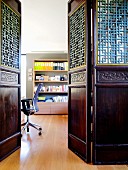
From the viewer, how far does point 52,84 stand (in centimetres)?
730

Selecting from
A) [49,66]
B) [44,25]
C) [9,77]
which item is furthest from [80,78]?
[49,66]

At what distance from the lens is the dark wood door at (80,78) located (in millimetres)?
2506

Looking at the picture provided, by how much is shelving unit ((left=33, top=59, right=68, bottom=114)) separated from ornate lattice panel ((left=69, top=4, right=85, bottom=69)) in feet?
12.8

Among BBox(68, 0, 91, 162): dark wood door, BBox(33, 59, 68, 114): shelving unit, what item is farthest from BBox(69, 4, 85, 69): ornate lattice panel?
BBox(33, 59, 68, 114): shelving unit

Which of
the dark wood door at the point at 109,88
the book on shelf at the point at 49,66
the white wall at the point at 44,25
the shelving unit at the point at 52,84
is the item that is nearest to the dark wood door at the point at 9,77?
the white wall at the point at 44,25

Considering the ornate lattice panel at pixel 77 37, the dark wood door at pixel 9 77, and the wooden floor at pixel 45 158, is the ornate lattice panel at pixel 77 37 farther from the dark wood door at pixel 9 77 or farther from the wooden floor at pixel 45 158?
the wooden floor at pixel 45 158

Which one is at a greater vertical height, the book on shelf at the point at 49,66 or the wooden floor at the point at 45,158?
the book on shelf at the point at 49,66

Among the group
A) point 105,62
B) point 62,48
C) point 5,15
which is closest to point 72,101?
point 105,62

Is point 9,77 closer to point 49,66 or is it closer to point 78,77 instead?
point 78,77

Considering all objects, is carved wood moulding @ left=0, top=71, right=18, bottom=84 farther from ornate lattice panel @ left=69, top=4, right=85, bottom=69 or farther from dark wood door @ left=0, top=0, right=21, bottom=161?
ornate lattice panel @ left=69, top=4, right=85, bottom=69

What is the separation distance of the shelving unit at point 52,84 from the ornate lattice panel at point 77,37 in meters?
3.92

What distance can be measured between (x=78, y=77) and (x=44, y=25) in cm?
244

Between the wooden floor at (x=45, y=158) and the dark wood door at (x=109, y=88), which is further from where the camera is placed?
the dark wood door at (x=109, y=88)

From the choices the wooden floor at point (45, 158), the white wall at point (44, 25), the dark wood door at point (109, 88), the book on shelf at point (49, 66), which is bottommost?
the wooden floor at point (45, 158)
